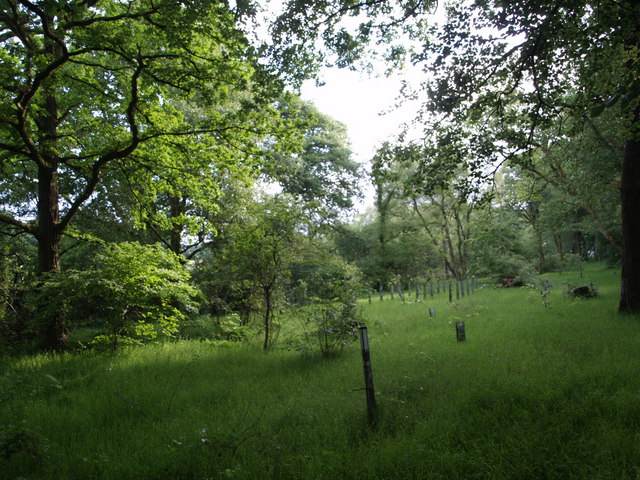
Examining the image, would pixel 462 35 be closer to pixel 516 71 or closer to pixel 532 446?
pixel 516 71

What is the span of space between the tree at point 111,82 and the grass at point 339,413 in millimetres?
4463

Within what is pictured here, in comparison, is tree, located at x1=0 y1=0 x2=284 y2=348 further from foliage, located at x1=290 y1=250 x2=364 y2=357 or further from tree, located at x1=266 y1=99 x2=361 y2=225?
tree, located at x1=266 y1=99 x2=361 y2=225

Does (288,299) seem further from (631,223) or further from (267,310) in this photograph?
(631,223)

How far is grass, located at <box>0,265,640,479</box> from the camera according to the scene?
3459 millimetres

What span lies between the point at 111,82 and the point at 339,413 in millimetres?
10911

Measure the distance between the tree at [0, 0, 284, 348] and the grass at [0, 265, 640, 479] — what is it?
4.46m

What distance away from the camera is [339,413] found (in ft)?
15.5

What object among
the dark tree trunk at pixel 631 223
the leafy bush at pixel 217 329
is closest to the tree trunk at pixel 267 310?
the leafy bush at pixel 217 329

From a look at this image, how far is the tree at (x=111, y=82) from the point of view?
6.96 metres

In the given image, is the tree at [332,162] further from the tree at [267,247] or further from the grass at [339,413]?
the grass at [339,413]

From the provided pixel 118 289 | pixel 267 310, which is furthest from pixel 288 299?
pixel 118 289

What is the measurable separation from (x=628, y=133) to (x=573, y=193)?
11.5 meters

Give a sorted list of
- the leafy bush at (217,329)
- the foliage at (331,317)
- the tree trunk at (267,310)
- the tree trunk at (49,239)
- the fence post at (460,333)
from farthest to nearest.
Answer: the leafy bush at (217,329) → the tree trunk at (267,310) → the tree trunk at (49,239) → the fence post at (460,333) → the foliage at (331,317)

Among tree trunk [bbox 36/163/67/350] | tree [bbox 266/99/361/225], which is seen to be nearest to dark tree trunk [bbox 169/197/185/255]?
tree trunk [bbox 36/163/67/350]
